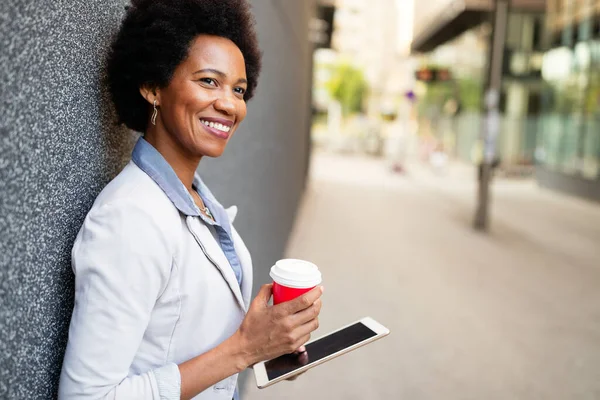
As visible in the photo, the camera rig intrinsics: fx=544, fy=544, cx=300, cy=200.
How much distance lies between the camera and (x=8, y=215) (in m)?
0.82

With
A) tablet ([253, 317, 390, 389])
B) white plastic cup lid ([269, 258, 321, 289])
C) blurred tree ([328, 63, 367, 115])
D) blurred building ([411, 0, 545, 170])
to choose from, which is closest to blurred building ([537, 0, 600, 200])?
blurred building ([411, 0, 545, 170])

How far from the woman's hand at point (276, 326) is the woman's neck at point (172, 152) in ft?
1.28

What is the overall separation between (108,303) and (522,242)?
8319mm

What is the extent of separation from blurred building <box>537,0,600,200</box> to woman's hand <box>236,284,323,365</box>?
561 inches

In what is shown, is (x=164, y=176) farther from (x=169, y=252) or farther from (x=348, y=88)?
(x=348, y=88)

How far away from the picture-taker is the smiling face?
1.24m

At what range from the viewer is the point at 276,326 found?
3.77ft

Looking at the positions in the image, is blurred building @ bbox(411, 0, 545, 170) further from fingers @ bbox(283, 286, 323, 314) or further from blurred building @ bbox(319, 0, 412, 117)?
blurred building @ bbox(319, 0, 412, 117)

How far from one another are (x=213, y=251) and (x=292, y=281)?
19 cm

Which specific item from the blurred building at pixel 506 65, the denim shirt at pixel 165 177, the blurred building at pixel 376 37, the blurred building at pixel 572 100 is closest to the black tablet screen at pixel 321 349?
the denim shirt at pixel 165 177

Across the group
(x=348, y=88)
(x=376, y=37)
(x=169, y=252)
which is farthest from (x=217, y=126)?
(x=376, y=37)

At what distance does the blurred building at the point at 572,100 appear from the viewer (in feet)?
46.8

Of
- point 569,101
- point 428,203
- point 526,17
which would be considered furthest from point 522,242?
point 526,17

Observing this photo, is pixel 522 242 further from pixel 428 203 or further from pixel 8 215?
pixel 8 215
